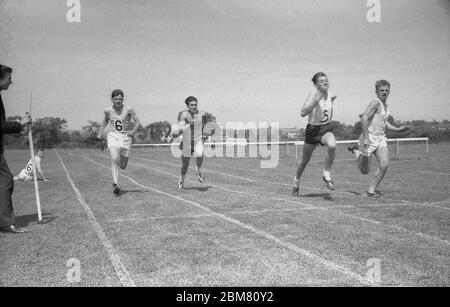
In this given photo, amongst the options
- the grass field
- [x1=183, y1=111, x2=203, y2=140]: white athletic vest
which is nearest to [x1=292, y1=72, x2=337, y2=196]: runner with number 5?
the grass field

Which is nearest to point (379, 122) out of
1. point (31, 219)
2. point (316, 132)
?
point (316, 132)

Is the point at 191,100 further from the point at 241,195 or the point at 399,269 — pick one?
the point at 399,269

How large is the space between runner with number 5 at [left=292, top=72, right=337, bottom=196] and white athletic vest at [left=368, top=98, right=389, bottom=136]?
1.05 meters

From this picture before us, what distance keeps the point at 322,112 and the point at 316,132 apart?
1.44ft

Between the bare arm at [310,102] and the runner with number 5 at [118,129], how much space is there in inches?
167

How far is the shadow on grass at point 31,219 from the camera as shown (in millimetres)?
6762

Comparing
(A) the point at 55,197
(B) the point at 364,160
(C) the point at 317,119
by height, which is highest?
(C) the point at 317,119

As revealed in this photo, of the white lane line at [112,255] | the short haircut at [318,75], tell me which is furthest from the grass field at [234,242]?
the short haircut at [318,75]

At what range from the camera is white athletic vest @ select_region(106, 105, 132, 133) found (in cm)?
1064

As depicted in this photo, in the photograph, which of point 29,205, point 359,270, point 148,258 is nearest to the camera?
point 359,270

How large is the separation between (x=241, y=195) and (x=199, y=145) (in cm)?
238
